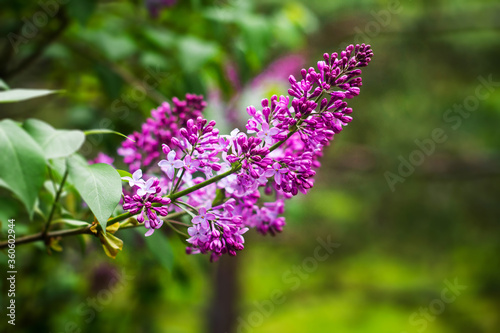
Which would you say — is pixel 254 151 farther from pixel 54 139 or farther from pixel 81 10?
pixel 81 10

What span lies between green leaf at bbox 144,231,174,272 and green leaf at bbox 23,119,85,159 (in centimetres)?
31

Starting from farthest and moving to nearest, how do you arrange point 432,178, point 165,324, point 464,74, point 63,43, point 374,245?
1. point 374,245
2. point 165,324
3. point 464,74
4. point 432,178
5. point 63,43

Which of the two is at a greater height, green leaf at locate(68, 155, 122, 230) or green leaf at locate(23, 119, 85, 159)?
green leaf at locate(68, 155, 122, 230)

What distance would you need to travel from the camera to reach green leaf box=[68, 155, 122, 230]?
0.97 metres

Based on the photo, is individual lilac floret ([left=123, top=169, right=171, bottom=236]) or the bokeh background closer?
individual lilac floret ([left=123, top=169, right=171, bottom=236])

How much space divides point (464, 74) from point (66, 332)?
6.59 meters

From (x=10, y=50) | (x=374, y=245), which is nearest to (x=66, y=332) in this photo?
(x=10, y=50)

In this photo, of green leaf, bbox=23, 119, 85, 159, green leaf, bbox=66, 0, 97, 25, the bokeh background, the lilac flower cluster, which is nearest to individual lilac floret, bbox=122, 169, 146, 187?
the lilac flower cluster

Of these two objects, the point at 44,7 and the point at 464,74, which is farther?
the point at 464,74

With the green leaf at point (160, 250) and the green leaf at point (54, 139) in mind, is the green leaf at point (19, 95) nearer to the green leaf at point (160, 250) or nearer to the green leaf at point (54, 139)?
the green leaf at point (54, 139)

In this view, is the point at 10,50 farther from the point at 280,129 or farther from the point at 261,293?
the point at 261,293

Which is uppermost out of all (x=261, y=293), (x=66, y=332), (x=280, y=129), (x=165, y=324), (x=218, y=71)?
(x=280, y=129)

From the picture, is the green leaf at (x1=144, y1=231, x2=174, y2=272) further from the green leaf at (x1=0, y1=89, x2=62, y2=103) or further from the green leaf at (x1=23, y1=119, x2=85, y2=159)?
the green leaf at (x1=0, y1=89, x2=62, y2=103)

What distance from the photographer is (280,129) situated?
3.45 ft
